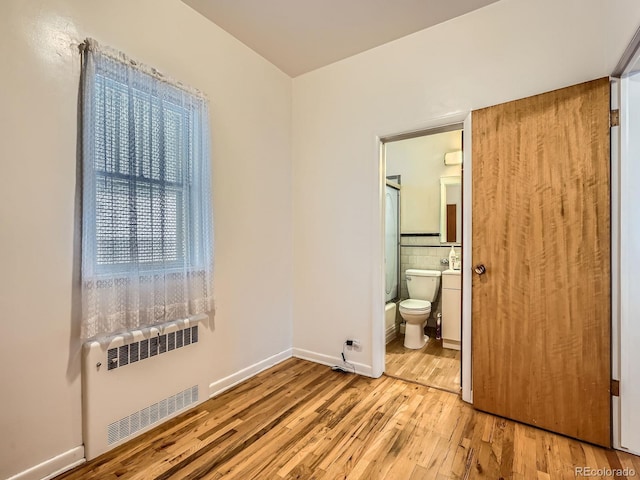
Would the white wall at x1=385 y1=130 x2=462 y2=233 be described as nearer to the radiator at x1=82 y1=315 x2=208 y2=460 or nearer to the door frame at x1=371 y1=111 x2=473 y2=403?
the door frame at x1=371 y1=111 x2=473 y2=403

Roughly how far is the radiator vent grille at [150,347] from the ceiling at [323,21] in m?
2.25

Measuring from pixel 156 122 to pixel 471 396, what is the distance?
2.75 meters

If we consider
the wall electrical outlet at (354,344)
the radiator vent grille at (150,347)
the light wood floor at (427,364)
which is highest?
the radiator vent grille at (150,347)

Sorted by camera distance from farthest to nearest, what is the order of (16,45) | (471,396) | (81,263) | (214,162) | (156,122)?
1. (214,162)
2. (471,396)
3. (156,122)
4. (81,263)
5. (16,45)

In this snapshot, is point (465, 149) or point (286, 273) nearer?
point (465, 149)

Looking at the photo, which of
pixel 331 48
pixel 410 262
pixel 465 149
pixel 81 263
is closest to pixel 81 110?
pixel 81 263

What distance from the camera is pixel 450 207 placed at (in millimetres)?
3801

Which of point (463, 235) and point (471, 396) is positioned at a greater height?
point (463, 235)

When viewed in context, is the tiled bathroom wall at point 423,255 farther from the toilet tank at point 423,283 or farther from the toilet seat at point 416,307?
the toilet seat at point 416,307

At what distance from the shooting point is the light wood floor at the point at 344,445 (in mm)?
1542

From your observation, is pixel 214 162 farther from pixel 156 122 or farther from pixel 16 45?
pixel 16 45

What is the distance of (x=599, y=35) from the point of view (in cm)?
177

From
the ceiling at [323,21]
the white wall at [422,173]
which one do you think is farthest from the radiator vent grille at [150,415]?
the white wall at [422,173]

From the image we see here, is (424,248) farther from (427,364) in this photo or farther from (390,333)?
(427,364)
